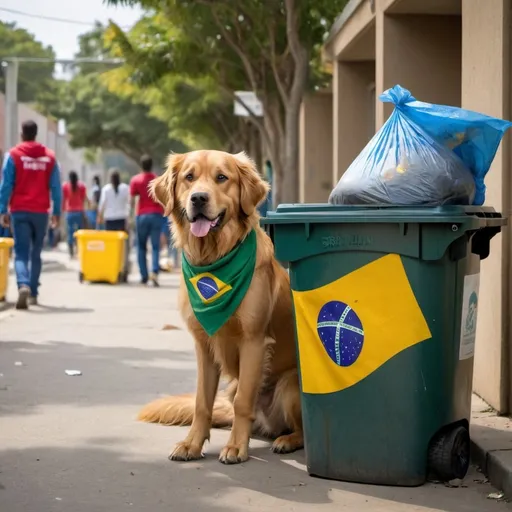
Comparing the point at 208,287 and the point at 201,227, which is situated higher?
the point at 201,227

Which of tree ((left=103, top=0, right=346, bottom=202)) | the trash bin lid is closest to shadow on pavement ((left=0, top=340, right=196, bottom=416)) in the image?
the trash bin lid

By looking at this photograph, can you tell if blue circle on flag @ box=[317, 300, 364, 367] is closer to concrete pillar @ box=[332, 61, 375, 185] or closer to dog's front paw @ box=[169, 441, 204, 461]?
dog's front paw @ box=[169, 441, 204, 461]

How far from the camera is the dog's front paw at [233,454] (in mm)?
5293

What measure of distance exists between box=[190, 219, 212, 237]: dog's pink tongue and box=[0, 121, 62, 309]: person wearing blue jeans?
7589 millimetres

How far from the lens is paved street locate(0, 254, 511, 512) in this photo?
464cm

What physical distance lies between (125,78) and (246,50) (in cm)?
587

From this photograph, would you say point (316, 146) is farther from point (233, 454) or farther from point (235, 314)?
point (233, 454)

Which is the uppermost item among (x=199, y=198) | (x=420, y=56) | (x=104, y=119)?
(x=104, y=119)

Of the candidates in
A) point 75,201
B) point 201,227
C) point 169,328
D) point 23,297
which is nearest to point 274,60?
point 23,297

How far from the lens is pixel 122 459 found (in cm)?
542

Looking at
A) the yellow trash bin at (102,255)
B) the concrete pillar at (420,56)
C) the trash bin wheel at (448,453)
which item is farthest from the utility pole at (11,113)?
the trash bin wheel at (448,453)

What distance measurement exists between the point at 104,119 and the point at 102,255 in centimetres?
3456

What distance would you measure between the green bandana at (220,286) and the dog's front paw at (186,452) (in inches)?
22.5

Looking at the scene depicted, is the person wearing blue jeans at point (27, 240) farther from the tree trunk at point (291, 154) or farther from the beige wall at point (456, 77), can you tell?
the tree trunk at point (291, 154)
